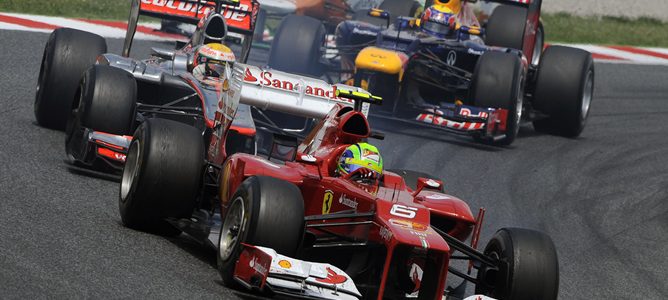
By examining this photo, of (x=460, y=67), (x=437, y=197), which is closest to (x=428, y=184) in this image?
(x=437, y=197)

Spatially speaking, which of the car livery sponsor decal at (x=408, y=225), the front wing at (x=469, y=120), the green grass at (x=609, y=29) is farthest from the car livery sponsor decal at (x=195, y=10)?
the green grass at (x=609, y=29)

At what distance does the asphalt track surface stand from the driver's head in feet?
3.77

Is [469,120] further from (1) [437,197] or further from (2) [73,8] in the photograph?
(2) [73,8]

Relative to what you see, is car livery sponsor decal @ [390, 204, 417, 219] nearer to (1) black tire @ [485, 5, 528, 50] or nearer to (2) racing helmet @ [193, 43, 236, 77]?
(2) racing helmet @ [193, 43, 236, 77]

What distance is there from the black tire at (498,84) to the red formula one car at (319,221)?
652 centimetres

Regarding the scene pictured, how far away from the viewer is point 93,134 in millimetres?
11227

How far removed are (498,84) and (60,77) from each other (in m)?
6.06

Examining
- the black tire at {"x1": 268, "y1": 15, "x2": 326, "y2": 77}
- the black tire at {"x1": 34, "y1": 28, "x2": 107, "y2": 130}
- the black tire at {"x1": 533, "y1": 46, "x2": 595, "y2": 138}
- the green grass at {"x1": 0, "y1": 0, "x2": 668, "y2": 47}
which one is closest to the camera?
the black tire at {"x1": 34, "y1": 28, "x2": 107, "y2": 130}

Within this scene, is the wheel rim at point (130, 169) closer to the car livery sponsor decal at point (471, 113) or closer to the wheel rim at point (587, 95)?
the car livery sponsor decal at point (471, 113)

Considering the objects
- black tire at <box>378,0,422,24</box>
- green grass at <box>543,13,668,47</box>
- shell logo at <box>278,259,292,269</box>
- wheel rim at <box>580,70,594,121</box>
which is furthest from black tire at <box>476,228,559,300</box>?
green grass at <box>543,13,668,47</box>

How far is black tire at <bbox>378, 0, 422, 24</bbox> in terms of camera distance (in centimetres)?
2066

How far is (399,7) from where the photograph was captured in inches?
822

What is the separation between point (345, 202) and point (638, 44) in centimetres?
1808

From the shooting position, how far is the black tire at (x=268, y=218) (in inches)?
311
